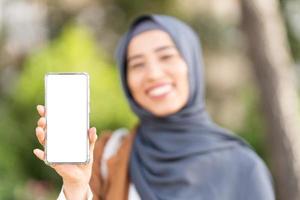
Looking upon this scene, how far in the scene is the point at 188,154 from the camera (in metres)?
2.96

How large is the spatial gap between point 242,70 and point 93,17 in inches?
95.4

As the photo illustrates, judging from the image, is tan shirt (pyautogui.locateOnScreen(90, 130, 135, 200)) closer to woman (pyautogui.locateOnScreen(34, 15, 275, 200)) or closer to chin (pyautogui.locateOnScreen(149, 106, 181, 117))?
woman (pyautogui.locateOnScreen(34, 15, 275, 200))

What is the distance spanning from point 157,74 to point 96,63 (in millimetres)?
5779

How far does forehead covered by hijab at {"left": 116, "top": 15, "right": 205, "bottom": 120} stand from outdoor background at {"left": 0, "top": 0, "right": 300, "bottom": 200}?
2.92 meters

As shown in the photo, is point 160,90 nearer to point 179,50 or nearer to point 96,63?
point 179,50

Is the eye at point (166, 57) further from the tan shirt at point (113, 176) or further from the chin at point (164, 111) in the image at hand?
the tan shirt at point (113, 176)

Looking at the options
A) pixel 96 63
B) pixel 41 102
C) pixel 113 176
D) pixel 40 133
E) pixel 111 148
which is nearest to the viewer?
pixel 40 133

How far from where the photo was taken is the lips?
2.92 metres

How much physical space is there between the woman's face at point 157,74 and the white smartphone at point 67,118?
0.69 meters

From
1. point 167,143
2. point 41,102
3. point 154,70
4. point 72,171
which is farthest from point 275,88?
point 72,171

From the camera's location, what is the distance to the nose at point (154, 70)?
2918mm

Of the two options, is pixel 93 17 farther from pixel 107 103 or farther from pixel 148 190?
pixel 148 190

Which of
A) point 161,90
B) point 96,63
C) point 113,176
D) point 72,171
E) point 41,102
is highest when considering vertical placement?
point 161,90

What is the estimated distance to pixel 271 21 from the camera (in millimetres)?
6074
